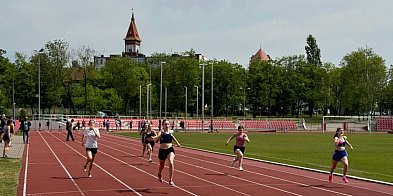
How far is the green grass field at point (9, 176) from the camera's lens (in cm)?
1391

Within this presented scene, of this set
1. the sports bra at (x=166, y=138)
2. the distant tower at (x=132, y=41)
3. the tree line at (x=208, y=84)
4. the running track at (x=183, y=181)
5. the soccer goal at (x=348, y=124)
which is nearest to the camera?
the running track at (x=183, y=181)

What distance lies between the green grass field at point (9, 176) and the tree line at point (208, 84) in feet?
234

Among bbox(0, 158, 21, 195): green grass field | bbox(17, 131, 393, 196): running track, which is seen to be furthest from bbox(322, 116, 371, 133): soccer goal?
bbox(0, 158, 21, 195): green grass field

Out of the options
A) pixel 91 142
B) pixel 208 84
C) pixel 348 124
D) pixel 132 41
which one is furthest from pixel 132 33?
pixel 91 142

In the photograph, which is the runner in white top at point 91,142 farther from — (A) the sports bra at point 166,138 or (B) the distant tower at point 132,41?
(B) the distant tower at point 132,41

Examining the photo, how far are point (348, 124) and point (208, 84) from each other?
1217 inches

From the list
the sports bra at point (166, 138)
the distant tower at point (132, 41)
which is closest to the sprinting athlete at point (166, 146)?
the sports bra at point (166, 138)

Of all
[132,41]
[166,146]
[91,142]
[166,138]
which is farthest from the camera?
[132,41]

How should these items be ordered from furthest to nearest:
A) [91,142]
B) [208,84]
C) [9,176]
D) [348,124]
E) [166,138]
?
1. [208,84]
2. [348,124]
3. [91,142]
4. [9,176]
5. [166,138]

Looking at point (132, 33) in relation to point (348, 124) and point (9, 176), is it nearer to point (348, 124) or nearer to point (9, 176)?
point (348, 124)

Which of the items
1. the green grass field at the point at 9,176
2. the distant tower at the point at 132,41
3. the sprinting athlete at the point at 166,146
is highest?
the distant tower at the point at 132,41

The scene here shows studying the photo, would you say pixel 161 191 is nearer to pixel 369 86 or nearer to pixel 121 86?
pixel 121 86

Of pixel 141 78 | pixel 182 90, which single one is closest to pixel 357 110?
pixel 182 90

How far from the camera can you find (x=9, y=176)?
669 inches
